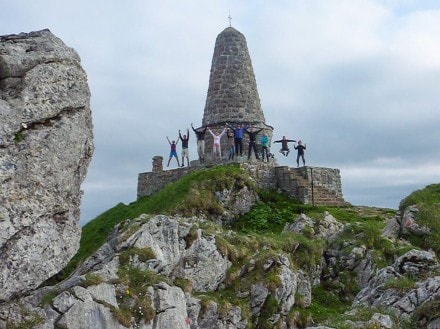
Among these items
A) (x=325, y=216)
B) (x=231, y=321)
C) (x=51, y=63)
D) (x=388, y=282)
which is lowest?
(x=231, y=321)

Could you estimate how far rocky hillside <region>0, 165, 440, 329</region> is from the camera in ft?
33.3

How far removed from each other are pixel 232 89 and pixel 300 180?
9192mm

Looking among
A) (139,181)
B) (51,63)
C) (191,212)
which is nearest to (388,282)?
(51,63)

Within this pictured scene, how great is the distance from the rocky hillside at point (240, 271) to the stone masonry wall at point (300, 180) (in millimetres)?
1702

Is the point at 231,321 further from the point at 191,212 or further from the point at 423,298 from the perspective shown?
the point at 191,212

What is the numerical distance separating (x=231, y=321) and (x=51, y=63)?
793cm

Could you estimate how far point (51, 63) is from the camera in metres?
9.03

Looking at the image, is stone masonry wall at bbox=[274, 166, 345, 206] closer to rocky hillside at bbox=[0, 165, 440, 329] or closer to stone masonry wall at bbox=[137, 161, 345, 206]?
stone masonry wall at bbox=[137, 161, 345, 206]

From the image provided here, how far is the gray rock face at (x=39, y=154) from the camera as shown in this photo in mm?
8172

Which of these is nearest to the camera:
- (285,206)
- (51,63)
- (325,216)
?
(51,63)

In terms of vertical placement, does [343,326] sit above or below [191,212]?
below

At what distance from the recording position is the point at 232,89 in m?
32.7

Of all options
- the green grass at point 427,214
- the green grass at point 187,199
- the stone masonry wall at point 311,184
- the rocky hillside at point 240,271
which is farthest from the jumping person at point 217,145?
the green grass at point 427,214

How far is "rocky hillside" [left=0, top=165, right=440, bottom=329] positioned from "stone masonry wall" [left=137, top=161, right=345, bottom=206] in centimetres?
170
